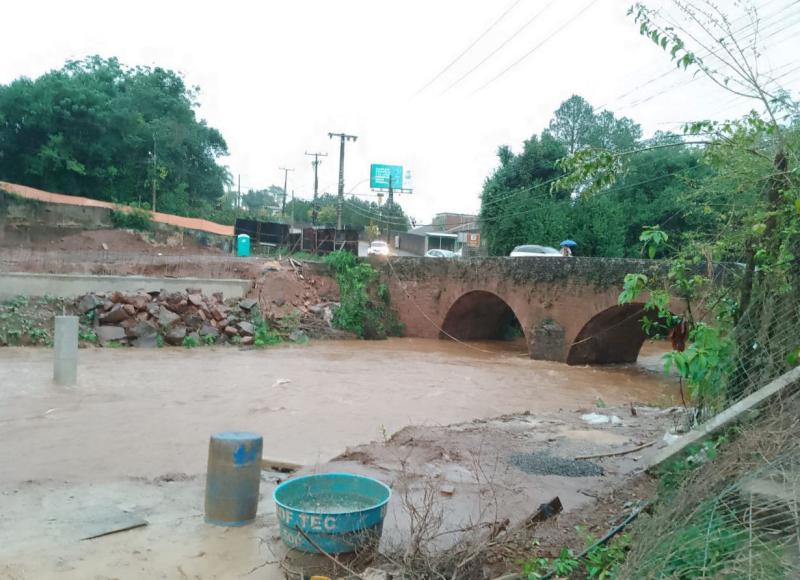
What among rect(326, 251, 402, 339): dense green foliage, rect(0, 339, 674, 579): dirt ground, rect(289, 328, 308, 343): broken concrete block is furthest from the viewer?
rect(326, 251, 402, 339): dense green foliage

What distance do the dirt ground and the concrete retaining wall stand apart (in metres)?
2.46

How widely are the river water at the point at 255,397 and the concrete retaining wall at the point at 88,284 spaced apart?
2.38 metres

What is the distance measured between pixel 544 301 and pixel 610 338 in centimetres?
191

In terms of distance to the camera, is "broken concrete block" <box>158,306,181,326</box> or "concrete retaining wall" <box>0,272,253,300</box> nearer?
"concrete retaining wall" <box>0,272,253,300</box>

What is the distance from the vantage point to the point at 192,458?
6.62 meters

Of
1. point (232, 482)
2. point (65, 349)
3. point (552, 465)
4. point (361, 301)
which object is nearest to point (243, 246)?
point (361, 301)

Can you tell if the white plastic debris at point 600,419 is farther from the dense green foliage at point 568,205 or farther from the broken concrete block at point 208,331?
the dense green foliage at point 568,205

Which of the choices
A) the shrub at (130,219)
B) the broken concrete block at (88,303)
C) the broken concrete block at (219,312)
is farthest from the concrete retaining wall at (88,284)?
the shrub at (130,219)

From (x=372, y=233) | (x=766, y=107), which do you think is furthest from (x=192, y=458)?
(x=372, y=233)

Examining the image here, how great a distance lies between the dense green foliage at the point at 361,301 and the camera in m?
20.2

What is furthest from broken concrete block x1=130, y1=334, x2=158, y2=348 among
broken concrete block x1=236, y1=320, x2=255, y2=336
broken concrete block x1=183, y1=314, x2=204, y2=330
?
broken concrete block x1=236, y1=320, x2=255, y2=336

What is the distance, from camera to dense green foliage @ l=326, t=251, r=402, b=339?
66.4 ft

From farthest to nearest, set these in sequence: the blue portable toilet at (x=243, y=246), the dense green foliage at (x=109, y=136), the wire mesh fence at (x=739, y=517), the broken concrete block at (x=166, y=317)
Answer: the dense green foliage at (x=109, y=136) < the blue portable toilet at (x=243, y=246) < the broken concrete block at (x=166, y=317) < the wire mesh fence at (x=739, y=517)

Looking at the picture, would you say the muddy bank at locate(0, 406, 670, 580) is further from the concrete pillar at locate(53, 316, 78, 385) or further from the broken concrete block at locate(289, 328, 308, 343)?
the broken concrete block at locate(289, 328, 308, 343)
